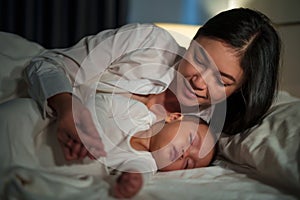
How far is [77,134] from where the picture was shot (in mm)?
668

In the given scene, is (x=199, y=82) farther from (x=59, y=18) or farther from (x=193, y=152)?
(x=59, y=18)

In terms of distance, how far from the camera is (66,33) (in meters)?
2.06

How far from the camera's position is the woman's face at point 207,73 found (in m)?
0.92

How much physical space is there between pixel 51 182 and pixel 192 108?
22.4 inches

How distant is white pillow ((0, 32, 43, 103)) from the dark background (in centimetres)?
80

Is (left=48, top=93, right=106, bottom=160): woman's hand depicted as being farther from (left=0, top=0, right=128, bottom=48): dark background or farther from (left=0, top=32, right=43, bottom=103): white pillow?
(left=0, top=0, right=128, bottom=48): dark background


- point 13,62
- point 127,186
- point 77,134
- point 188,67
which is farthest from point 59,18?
point 127,186

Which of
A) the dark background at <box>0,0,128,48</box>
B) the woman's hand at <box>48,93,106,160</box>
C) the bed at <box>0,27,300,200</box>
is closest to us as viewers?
the bed at <box>0,27,300,200</box>

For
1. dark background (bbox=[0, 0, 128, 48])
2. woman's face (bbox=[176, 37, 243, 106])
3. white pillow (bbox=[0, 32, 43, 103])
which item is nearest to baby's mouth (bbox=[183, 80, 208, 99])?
woman's face (bbox=[176, 37, 243, 106])

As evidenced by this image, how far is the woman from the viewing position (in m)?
0.92

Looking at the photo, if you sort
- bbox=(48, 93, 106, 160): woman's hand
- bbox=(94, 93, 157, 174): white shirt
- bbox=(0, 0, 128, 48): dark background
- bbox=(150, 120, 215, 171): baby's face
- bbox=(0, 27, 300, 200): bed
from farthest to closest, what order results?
bbox=(0, 0, 128, 48): dark background < bbox=(150, 120, 215, 171): baby's face < bbox=(94, 93, 157, 174): white shirt < bbox=(48, 93, 106, 160): woman's hand < bbox=(0, 27, 300, 200): bed

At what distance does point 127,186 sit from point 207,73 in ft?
1.43

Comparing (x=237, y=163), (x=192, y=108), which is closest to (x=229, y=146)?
(x=237, y=163)

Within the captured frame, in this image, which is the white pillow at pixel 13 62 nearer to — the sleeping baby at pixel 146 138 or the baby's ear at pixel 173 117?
the sleeping baby at pixel 146 138
